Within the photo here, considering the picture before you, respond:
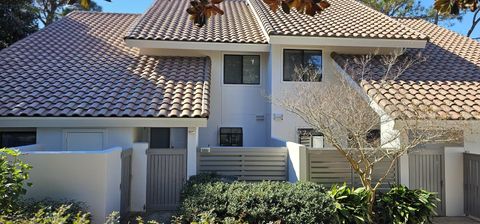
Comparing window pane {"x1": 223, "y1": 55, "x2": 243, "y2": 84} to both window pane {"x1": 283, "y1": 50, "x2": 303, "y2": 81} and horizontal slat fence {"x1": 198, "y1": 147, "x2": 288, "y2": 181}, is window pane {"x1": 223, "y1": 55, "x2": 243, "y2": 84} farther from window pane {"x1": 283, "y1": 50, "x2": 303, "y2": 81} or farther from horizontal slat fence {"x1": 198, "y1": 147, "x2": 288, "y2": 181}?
horizontal slat fence {"x1": 198, "y1": 147, "x2": 288, "y2": 181}

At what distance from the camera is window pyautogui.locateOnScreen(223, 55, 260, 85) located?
15.2 meters

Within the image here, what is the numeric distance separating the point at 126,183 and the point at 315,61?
866cm

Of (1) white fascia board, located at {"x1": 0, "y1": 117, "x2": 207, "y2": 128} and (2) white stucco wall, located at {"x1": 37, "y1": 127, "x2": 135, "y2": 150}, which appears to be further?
(2) white stucco wall, located at {"x1": 37, "y1": 127, "x2": 135, "y2": 150}

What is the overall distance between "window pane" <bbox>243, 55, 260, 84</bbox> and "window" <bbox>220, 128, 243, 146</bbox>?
7.03ft

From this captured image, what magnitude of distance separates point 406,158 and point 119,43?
12.8m

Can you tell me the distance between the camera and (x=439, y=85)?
13.1 m

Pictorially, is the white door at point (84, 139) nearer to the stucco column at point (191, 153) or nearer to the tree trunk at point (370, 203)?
the stucco column at point (191, 153)

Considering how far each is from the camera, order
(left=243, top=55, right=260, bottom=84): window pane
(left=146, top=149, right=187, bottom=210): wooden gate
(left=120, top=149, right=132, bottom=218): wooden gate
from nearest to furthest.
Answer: (left=120, top=149, right=132, bottom=218): wooden gate
(left=146, top=149, right=187, bottom=210): wooden gate
(left=243, top=55, right=260, bottom=84): window pane

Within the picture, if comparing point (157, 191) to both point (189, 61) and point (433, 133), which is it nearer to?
point (189, 61)

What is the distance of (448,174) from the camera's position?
11398mm

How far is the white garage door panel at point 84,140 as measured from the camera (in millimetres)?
11609

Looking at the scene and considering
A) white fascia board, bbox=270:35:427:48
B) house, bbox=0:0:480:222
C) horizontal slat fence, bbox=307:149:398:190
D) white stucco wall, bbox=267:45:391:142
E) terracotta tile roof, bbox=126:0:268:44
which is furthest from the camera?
terracotta tile roof, bbox=126:0:268:44

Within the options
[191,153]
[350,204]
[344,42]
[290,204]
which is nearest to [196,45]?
[191,153]

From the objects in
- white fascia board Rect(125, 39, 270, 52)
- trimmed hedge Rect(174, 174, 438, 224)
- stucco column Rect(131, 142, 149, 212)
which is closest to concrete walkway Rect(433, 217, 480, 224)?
trimmed hedge Rect(174, 174, 438, 224)
